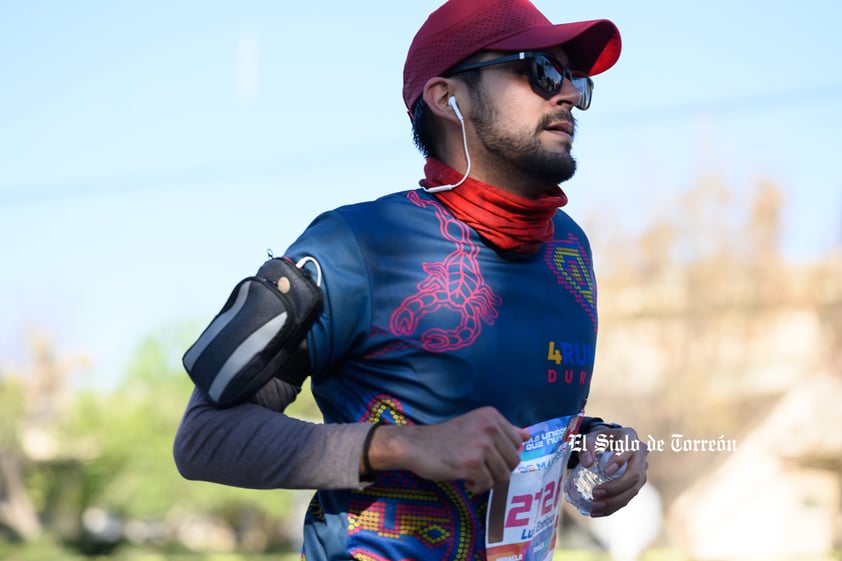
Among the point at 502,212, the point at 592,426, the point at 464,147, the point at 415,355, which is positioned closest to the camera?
the point at 415,355

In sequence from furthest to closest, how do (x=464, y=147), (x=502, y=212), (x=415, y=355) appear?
(x=464, y=147), (x=502, y=212), (x=415, y=355)

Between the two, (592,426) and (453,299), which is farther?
(592,426)

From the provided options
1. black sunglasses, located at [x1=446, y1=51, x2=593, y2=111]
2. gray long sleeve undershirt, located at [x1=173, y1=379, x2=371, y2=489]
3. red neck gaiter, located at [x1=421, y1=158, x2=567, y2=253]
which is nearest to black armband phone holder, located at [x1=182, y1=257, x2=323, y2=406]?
gray long sleeve undershirt, located at [x1=173, y1=379, x2=371, y2=489]

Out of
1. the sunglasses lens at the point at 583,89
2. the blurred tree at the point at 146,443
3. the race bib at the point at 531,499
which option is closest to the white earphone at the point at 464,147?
the sunglasses lens at the point at 583,89

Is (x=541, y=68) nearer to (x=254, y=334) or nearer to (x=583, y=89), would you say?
(x=583, y=89)

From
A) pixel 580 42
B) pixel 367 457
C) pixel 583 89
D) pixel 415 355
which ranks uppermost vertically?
pixel 580 42

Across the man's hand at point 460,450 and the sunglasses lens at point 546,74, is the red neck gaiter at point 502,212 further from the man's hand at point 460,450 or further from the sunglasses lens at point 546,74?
the man's hand at point 460,450

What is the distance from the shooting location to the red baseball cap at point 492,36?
2.53 meters

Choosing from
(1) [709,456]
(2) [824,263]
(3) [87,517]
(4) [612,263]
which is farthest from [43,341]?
(2) [824,263]

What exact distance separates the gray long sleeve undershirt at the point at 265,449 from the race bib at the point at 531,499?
346 mm

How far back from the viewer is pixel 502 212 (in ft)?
8.08

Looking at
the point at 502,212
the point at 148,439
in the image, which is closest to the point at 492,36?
the point at 502,212

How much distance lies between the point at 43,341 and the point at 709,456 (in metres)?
18.4

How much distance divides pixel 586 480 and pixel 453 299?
25.6 inches
